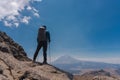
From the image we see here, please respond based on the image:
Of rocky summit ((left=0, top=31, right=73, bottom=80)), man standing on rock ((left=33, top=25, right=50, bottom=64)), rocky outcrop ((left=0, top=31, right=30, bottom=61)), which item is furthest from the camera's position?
rocky outcrop ((left=0, top=31, right=30, bottom=61))

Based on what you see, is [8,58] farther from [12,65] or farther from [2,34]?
[2,34]

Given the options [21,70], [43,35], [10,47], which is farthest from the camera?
[10,47]

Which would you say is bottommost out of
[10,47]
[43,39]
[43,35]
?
[10,47]

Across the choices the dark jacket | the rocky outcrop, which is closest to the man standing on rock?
the dark jacket

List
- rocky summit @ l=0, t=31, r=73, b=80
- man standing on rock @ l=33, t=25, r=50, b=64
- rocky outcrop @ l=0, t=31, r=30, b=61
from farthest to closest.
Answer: rocky outcrop @ l=0, t=31, r=30, b=61 → man standing on rock @ l=33, t=25, r=50, b=64 → rocky summit @ l=0, t=31, r=73, b=80

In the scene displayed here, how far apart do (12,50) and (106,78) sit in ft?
36.3

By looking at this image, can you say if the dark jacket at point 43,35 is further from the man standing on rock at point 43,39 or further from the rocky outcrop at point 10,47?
the rocky outcrop at point 10,47

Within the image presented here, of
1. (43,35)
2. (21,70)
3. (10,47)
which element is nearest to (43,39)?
(43,35)

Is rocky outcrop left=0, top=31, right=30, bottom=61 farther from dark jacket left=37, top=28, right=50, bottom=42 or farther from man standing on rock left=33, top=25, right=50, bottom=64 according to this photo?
dark jacket left=37, top=28, right=50, bottom=42

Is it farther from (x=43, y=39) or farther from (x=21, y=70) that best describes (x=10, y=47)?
(x=21, y=70)

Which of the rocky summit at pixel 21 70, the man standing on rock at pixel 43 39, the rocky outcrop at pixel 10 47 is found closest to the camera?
the rocky summit at pixel 21 70

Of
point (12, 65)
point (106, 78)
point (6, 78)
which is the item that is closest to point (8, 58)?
point (12, 65)

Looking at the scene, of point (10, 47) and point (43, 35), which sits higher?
point (43, 35)

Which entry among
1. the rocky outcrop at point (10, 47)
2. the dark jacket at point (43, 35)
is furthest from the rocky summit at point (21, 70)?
the dark jacket at point (43, 35)
